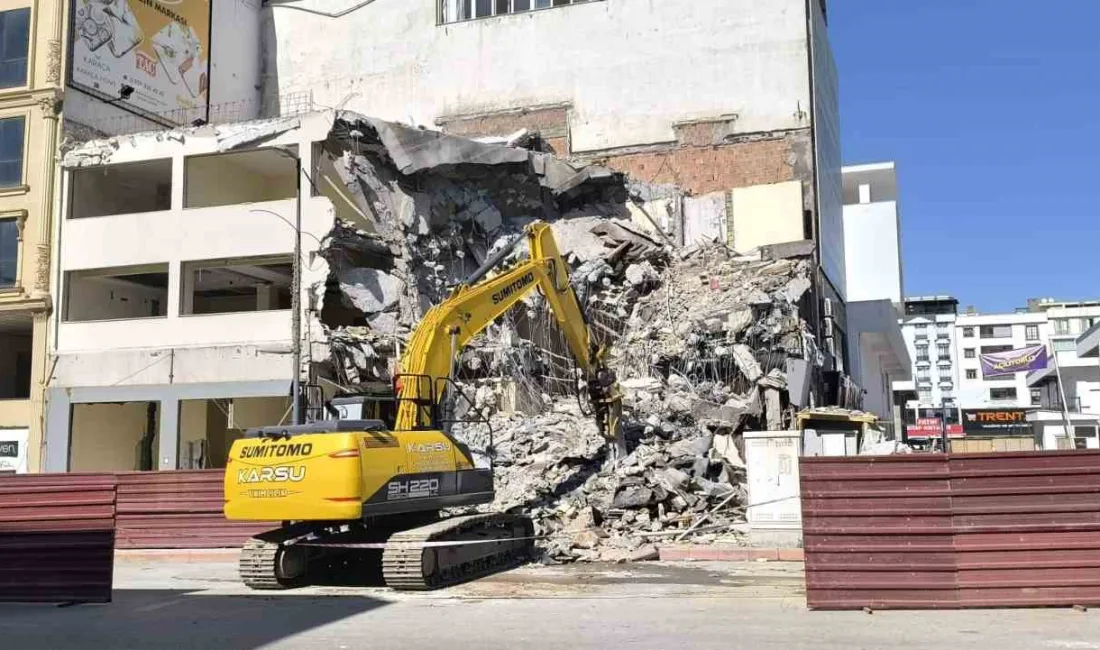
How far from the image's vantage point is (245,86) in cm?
4078

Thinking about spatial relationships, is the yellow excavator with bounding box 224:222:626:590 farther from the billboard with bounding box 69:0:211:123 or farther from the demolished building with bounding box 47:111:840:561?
the billboard with bounding box 69:0:211:123

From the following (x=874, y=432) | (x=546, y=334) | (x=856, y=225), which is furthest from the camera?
(x=856, y=225)

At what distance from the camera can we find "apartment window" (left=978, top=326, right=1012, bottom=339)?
111 meters

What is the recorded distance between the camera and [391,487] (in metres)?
11.9

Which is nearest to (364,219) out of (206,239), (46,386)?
(206,239)

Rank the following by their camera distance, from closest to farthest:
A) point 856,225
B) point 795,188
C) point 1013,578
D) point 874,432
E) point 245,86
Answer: point 1013,578 → point 874,432 → point 795,188 → point 245,86 → point 856,225

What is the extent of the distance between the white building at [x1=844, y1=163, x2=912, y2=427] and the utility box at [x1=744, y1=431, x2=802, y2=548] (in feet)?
81.9

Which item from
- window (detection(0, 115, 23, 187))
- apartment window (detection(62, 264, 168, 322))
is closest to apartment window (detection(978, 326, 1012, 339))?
apartment window (detection(62, 264, 168, 322))

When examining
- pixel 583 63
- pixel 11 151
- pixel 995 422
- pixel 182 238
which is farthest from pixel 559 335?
pixel 995 422

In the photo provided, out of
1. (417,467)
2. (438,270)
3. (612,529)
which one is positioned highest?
(438,270)

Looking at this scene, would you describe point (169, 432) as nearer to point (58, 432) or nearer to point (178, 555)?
point (58, 432)

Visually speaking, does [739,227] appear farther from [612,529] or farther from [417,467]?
[417,467]

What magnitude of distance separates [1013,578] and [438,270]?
21055 millimetres

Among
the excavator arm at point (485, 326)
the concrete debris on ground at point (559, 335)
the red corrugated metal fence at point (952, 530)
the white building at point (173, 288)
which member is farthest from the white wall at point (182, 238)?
the red corrugated metal fence at point (952, 530)
